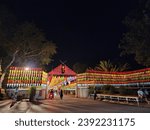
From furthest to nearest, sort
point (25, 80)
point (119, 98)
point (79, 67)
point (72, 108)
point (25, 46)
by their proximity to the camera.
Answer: point (79, 67) → point (25, 46) → point (25, 80) → point (119, 98) → point (72, 108)

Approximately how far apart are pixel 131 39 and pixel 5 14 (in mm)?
12625

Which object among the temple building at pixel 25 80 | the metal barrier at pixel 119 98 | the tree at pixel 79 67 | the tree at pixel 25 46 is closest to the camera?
the metal barrier at pixel 119 98

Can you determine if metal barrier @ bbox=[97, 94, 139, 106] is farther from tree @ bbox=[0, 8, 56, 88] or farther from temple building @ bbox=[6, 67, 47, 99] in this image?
tree @ bbox=[0, 8, 56, 88]

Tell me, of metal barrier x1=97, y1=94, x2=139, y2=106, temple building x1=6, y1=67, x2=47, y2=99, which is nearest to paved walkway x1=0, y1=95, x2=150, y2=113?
metal barrier x1=97, y1=94, x2=139, y2=106

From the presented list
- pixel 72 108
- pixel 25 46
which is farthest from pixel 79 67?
pixel 72 108

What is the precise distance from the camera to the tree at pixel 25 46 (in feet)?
68.2

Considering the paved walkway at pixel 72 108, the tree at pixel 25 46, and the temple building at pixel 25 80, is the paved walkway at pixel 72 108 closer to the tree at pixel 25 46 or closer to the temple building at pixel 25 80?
the temple building at pixel 25 80

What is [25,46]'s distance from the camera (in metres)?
22.2

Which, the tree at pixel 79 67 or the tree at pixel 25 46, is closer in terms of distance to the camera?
the tree at pixel 25 46

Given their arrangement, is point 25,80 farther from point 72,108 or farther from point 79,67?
point 79,67

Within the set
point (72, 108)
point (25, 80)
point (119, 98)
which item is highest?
point (25, 80)

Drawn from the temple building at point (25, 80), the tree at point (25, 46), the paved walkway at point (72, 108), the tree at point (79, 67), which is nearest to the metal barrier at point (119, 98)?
the paved walkway at point (72, 108)

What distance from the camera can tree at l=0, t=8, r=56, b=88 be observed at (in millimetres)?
20781

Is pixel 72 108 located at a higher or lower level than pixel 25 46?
lower
